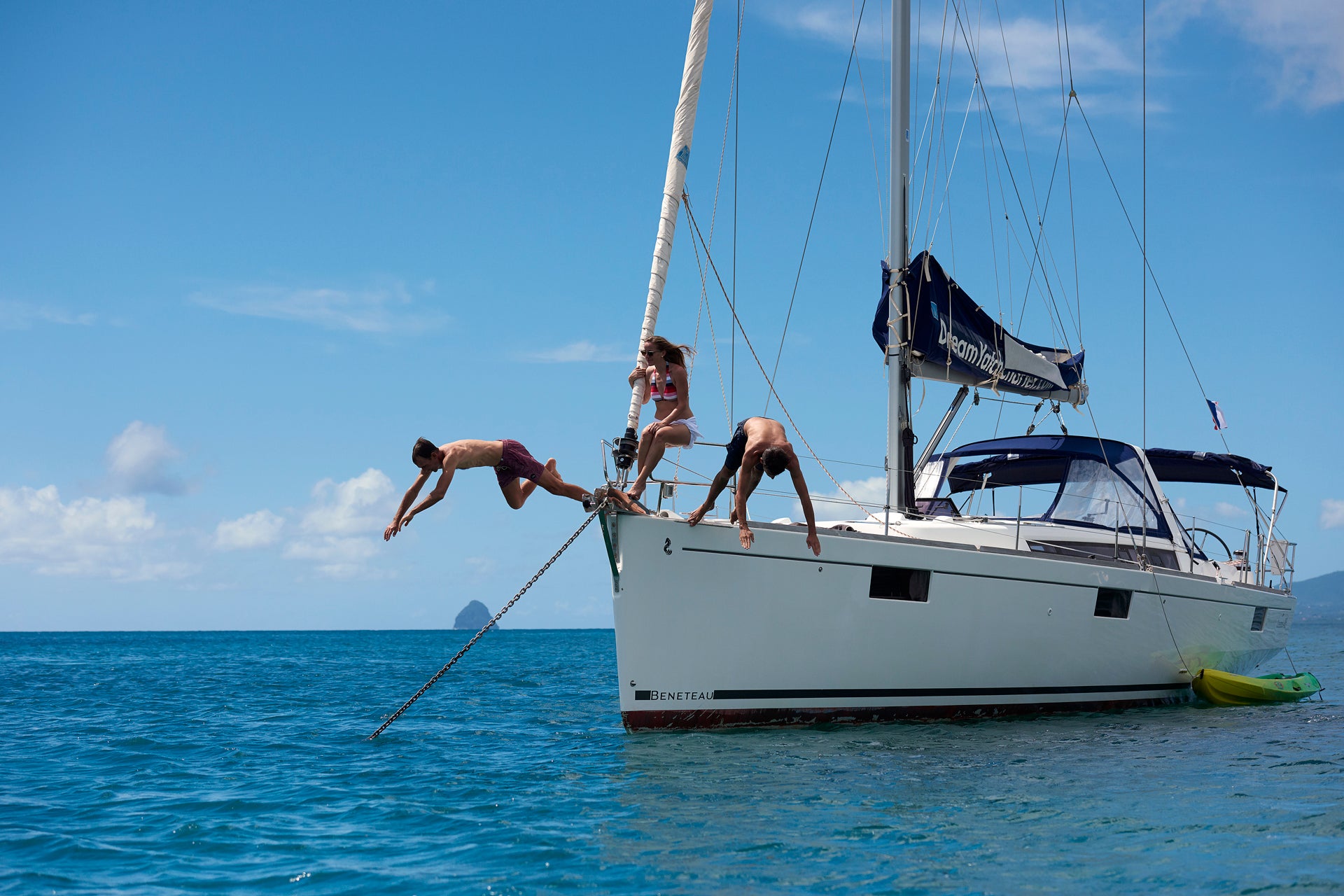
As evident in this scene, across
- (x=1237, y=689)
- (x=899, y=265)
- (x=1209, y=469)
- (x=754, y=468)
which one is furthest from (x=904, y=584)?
(x=1209, y=469)

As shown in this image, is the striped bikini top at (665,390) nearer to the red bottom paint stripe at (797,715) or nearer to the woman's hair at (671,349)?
the woman's hair at (671,349)

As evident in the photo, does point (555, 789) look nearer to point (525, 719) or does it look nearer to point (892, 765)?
point (892, 765)

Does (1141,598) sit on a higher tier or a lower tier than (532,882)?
higher

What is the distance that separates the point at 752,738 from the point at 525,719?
4339 millimetres

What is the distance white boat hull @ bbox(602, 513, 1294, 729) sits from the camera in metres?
9.12

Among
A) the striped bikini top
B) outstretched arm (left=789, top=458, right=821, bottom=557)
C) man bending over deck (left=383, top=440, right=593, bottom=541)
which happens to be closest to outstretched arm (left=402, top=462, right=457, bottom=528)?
man bending over deck (left=383, top=440, right=593, bottom=541)

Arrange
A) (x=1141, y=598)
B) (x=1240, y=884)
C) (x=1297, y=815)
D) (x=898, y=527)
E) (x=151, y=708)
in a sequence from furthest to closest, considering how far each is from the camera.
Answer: (x=151, y=708) → (x=1141, y=598) → (x=898, y=527) → (x=1297, y=815) → (x=1240, y=884)

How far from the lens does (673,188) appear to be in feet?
31.2

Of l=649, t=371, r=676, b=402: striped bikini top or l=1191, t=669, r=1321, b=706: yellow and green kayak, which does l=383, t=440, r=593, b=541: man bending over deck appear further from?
l=1191, t=669, r=1321, b=706: yellow and green kayak

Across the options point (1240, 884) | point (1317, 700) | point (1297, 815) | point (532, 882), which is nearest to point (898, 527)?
point (1297, 815)

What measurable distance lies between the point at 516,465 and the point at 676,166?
325 cm

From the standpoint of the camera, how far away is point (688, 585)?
9.09 metres

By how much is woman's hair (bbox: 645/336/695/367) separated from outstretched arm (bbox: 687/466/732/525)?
3.57 ft

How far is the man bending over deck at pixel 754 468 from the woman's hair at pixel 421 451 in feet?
7.81
